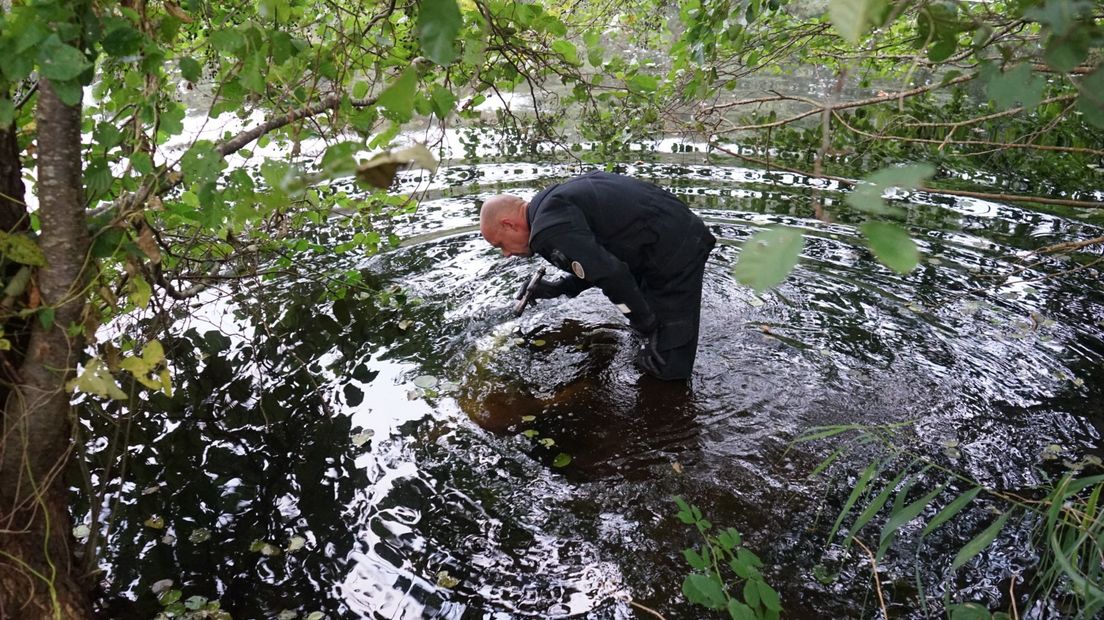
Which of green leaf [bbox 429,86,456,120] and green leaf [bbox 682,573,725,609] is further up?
green leaf [bbox 429,86,456,120]

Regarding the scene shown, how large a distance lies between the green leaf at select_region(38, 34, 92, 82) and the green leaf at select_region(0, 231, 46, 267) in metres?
0.62

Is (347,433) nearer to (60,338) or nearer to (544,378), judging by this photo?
(544,378)

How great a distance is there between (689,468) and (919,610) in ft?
4.21

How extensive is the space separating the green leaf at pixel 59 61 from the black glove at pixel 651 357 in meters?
3.47

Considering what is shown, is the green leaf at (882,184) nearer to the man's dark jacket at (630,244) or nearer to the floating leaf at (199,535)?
the man's dark jacket at (630,244)

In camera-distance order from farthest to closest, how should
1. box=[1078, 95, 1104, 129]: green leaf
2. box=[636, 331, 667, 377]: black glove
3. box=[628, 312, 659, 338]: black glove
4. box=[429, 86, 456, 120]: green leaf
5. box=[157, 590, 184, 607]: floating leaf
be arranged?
box=[636, 331, 667, 377]: black glove
box=[628, 312, 659, 338]: black glove
box=[157, 590, 184, 607]: floating leaf
box=[429, 86, 456, 120]: green leaf
box=[1078, 95, 1104, 129]: green leaf

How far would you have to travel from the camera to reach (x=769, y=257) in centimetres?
89

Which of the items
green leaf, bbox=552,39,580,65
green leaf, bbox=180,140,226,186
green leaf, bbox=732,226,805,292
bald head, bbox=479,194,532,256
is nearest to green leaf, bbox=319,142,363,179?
green leaf, bbox=732,226,805,292

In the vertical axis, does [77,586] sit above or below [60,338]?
below

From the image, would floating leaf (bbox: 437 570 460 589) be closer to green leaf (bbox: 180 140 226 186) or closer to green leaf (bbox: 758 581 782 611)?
green leaf (bbox: 758 581 782 611)

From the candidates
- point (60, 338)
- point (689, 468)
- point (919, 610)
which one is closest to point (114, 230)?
point (60, 338)

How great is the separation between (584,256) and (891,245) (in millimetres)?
3103

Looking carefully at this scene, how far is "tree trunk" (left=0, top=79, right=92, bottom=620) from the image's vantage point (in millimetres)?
2150

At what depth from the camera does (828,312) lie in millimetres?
5422
